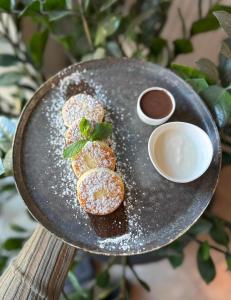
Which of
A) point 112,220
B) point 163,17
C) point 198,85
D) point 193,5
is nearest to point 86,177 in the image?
point 112,220

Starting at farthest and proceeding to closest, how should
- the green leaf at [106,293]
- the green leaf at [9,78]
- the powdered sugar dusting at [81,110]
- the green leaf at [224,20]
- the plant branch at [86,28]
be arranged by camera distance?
the green leaf at [106,293] → the green leaf at [9,78] → the plant branch at [86,28] → the powdered sugar dusting at [81,110] → the green leaf at [224,20]

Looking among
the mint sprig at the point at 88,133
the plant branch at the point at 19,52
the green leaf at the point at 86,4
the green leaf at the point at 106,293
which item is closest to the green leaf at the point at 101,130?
the mint sprig at the point at 88,133

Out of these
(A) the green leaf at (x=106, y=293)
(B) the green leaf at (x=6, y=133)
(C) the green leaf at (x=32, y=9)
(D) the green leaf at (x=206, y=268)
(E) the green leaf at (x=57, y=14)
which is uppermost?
(C) the green leaf at (x=32, y=9)

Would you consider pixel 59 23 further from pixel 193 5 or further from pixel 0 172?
pixel 193 5

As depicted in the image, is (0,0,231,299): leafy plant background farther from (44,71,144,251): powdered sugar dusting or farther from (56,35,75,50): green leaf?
(44,71,144,251): powdered sugar dusting

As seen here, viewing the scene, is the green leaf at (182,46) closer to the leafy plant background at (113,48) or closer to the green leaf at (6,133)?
the leafy plant background at (113,48)

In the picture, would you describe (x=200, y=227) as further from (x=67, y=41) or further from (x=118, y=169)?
(x=67, y=41)

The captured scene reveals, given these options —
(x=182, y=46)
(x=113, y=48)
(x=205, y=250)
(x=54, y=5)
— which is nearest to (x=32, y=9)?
(x=54, y=5)

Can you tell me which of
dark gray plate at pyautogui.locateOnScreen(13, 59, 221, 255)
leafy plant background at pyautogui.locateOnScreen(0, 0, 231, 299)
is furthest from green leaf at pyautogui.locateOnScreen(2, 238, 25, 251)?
dark gray plate at pyautogui.locateOnScreen(13, 59, 221, 255)
